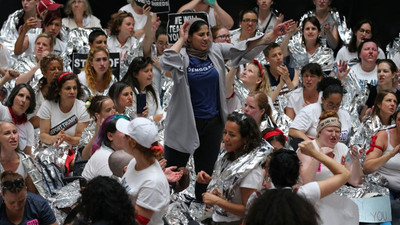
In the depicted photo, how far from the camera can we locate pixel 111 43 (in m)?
9.28

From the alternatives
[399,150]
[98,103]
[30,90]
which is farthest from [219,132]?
[30,90]

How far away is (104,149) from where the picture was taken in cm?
581

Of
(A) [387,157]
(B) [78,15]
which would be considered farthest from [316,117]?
(B) [78,15]

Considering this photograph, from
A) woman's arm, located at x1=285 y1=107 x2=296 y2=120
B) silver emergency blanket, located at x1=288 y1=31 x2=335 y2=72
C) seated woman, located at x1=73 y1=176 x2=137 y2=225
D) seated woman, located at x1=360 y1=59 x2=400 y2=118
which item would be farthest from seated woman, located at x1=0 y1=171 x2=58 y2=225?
silver emergency blanket, located at x1=288 y1=31 x2=335 y2=72

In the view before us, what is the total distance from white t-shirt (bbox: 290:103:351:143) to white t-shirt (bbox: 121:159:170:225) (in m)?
3.06

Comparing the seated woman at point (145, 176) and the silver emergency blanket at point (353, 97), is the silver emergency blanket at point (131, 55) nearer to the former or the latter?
the silver emergency blanket at point (353, 97)

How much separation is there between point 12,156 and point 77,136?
3.38 feet

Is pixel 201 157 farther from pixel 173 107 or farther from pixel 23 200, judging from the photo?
pixel 23 200

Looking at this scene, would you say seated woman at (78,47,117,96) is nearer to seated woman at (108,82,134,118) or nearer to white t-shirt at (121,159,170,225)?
seated woman at (108,82,134,118)

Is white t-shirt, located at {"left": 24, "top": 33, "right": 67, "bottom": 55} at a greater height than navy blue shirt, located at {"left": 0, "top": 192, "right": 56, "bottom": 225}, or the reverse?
white t-shirt, located at {"left": 24, "top": 33, "right": 67, "bottom": 55}

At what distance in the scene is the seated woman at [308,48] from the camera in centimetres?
936

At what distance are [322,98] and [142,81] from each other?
1722 millimetres

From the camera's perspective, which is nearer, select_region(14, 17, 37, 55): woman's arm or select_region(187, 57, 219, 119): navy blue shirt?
select_region(187, 57, 219, 119): navy blue shirt

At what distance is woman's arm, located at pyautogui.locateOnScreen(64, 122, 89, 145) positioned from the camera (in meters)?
7.22
